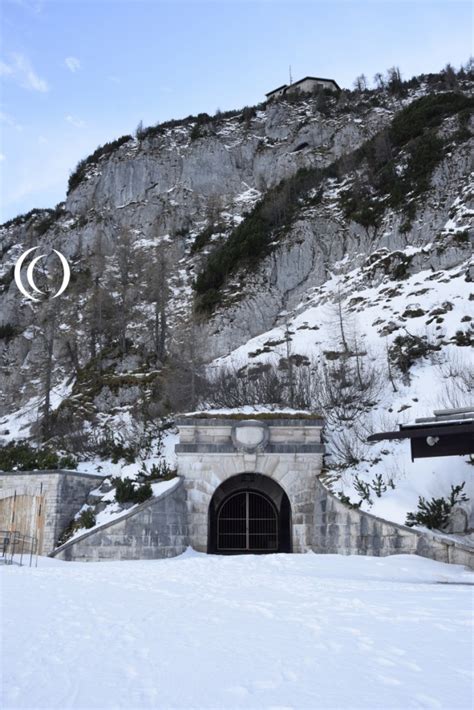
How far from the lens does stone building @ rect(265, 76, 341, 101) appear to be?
64.8 m

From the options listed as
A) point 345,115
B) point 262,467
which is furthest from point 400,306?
point 345,115

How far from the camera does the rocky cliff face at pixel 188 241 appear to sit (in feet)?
112

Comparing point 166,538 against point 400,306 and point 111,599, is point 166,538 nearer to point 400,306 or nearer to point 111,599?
point 111,599

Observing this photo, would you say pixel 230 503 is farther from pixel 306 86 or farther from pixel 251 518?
pixel 306 86

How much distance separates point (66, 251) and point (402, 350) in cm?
4111

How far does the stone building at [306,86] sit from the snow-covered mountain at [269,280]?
3.94 metres

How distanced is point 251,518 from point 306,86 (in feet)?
196

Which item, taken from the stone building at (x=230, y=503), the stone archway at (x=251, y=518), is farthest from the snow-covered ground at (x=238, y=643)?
the stone archway at (x=251, y=518)

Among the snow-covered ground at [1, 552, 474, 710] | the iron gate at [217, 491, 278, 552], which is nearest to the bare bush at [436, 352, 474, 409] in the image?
the iron gate at [217, 491, 278, 552]

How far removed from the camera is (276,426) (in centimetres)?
1811

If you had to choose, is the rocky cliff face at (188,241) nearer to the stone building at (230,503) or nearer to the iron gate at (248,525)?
the stone building at (230,503)

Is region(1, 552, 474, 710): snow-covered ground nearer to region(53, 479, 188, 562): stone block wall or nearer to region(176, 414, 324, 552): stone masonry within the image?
region(53, 479, 188, 562): stone block wall

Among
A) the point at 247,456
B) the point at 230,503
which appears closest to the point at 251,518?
the point at 230,503

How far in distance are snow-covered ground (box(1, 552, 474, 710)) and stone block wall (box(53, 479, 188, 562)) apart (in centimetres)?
518
